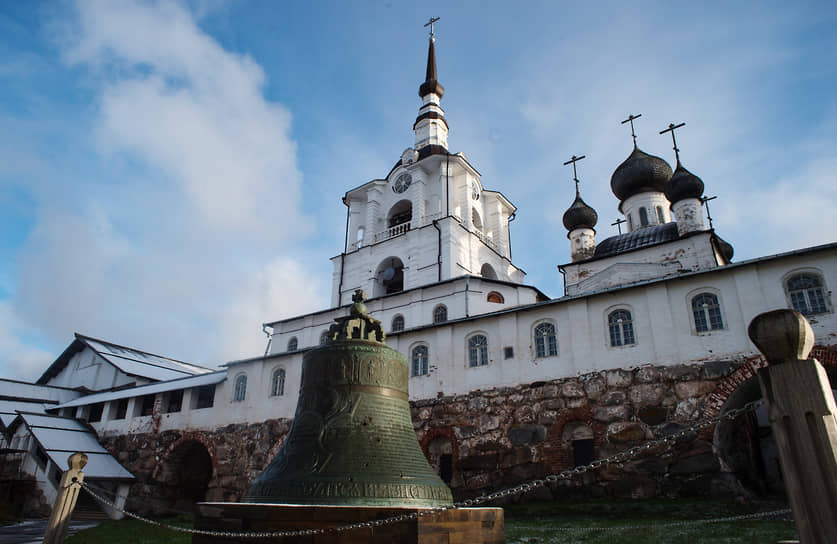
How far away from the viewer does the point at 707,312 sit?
12.6 m

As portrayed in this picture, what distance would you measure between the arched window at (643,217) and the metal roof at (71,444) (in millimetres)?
25038

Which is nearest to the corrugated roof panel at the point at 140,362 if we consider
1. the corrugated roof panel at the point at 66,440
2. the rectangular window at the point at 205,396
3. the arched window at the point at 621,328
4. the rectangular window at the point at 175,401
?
the corrugated roof panel at the point at 66,440

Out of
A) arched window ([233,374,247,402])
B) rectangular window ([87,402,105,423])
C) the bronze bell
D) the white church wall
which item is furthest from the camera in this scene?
rectangular window ([87,402,105,423])

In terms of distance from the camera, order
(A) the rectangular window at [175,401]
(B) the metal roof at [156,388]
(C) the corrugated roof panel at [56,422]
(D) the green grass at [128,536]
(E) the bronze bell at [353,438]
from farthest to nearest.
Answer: (A) the rectangular window at [175,401] < (C) the corrugated roof panel at [56,422] < (B) the metal roof at [156,388] < (D) the green grass at [128,536] < (E) the bronze bell at [353,438]

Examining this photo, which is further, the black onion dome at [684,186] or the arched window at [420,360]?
the black onion dome at [684,186]

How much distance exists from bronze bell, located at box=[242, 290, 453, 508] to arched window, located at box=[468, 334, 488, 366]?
29.2ft

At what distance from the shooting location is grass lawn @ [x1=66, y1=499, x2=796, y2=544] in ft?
25.9

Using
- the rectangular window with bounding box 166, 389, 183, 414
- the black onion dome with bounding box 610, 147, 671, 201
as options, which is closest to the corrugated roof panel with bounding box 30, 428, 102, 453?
the rectangular window with bounding box 166, 389, 183, 414

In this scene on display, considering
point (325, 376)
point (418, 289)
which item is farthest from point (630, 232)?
point (325, 376)

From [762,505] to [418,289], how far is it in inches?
582

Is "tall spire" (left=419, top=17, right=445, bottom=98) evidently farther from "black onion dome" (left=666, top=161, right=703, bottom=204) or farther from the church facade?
"black onion dome" (left=666, top=161, right=703, bottom=204)

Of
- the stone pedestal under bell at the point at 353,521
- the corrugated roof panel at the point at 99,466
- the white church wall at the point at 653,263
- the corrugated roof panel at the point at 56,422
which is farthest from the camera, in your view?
the corrugated roof panel at the point at 56,422

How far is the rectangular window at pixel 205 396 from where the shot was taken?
2083 centimetres

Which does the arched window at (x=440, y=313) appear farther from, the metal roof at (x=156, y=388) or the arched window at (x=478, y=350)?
the metal roof at (x=156, y=388)
